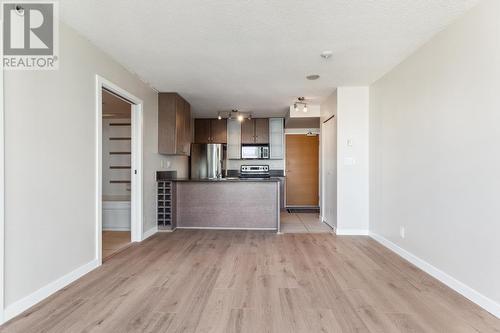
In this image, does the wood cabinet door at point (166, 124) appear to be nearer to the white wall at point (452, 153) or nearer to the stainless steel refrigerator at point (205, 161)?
the stainless steel refrigerator at point (205, 161)

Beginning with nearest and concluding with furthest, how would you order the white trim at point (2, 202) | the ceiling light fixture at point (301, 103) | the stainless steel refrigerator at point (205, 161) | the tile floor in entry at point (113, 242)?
the white trim at point (2, 202), the tile floor in entry at point (113, 242), the ceiling light fixture at point (301, 103), the stainless steel refrigerator at point (205, 161)

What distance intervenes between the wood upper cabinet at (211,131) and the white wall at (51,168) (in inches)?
147

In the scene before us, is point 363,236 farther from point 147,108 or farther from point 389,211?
point 147,108

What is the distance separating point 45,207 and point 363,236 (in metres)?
4.04

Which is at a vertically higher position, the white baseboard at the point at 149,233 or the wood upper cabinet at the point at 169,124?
the wood upper cabinet at the point at 169,124

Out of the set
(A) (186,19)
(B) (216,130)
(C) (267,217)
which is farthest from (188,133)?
(A) (186,19)

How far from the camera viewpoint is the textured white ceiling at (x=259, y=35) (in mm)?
2057

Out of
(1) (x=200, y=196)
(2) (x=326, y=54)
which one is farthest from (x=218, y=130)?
(2) (x=326, y=54)

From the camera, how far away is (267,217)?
450 centimetres

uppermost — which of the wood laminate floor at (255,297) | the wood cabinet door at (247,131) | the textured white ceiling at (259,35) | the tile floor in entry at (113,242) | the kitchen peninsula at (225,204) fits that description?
the textured white ceiling at (259,35)

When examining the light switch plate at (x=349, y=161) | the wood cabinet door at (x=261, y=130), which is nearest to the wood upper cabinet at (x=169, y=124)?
the wood cabinet door at (x=261, y=130)

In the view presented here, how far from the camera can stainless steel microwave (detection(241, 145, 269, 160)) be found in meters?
6.70

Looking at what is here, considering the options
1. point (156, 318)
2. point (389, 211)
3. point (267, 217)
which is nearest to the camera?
point (156, 318)

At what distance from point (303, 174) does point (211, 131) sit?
109 inches
